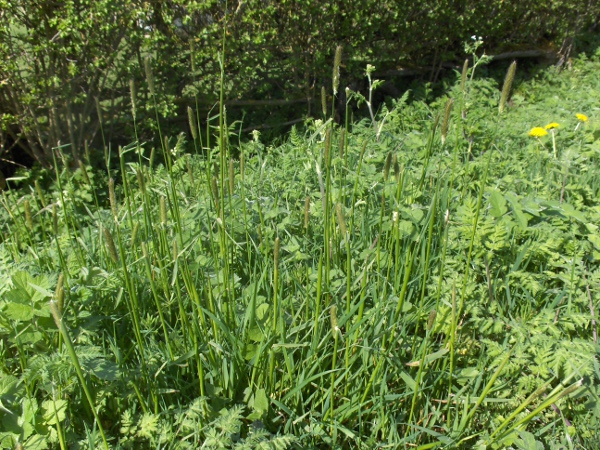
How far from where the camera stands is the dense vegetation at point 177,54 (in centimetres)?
387

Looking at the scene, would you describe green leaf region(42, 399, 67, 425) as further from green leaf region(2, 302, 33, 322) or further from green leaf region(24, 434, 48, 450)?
green leaf region(2, 302, 33, 322)

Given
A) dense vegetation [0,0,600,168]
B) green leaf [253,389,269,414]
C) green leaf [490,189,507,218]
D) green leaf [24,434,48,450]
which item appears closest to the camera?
green leaf [24,434,48,450]

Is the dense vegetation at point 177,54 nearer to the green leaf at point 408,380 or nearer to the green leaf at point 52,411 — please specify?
the green leaf at point 52,411

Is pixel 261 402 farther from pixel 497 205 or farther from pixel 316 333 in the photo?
pixel 497 205

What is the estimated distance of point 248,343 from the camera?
1.64m

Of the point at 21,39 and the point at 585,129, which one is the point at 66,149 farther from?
the point at 585,129

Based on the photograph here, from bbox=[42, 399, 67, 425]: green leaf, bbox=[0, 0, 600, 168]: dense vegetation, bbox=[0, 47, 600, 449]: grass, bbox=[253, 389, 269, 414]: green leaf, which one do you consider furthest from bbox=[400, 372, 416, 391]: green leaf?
bbox=[0, 0, 600, 168]: dense vegetation

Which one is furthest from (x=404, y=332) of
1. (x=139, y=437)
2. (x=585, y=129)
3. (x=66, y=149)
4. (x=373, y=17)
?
(x=373, y=17)

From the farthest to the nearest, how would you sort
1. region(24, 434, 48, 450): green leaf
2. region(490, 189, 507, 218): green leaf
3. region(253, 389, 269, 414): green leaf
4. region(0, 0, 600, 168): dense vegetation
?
1. region(0, 0, 600, 168): dense vegetation
2. region(490, 189, 507, 218): green leaf
3. region(253, 389, 269, 414): green leaf
4. region(24, 434, 48, 450): green leaf

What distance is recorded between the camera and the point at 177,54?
15.1 ft

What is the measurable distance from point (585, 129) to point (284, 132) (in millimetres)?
2923

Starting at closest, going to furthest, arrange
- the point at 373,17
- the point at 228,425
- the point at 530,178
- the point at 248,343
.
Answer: the point at 228,425 → the point at 248,343 → the point at 530,178 → the point at 373,17

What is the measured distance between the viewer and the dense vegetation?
3.87 meters

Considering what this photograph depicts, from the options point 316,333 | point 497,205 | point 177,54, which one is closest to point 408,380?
point 316,333
